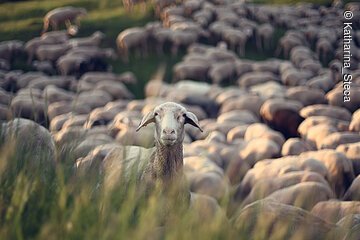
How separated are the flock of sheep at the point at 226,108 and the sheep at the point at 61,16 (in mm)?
92

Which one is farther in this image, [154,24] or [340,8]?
[340,8]

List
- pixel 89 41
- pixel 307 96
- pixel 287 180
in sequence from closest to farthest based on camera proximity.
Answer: pixel 287 180
pixel 307 96
pixel 89 41

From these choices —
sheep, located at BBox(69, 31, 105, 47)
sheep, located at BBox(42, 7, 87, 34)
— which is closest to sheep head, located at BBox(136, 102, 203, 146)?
sheep, located at BBox(69, 31, 105, 47)

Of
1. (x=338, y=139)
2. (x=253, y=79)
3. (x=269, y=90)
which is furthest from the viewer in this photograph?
(x=253, y=79)

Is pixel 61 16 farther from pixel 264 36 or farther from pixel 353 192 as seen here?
pixel 353 192

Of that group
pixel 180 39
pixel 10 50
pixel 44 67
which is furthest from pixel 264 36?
pixel 10 50

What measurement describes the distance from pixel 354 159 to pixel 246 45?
11.9m

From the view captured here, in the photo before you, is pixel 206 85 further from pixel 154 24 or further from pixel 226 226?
pixel 226 226

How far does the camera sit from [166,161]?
6250mm

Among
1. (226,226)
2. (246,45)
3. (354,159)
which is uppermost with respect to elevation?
(226,226)

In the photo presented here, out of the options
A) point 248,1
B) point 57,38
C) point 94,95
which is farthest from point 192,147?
point 248,1

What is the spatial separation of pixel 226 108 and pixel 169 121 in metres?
9.02

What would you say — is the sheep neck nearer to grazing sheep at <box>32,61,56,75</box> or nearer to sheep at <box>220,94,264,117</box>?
sheep at <box>220,94,264,117</box>

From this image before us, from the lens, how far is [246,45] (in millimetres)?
21828
